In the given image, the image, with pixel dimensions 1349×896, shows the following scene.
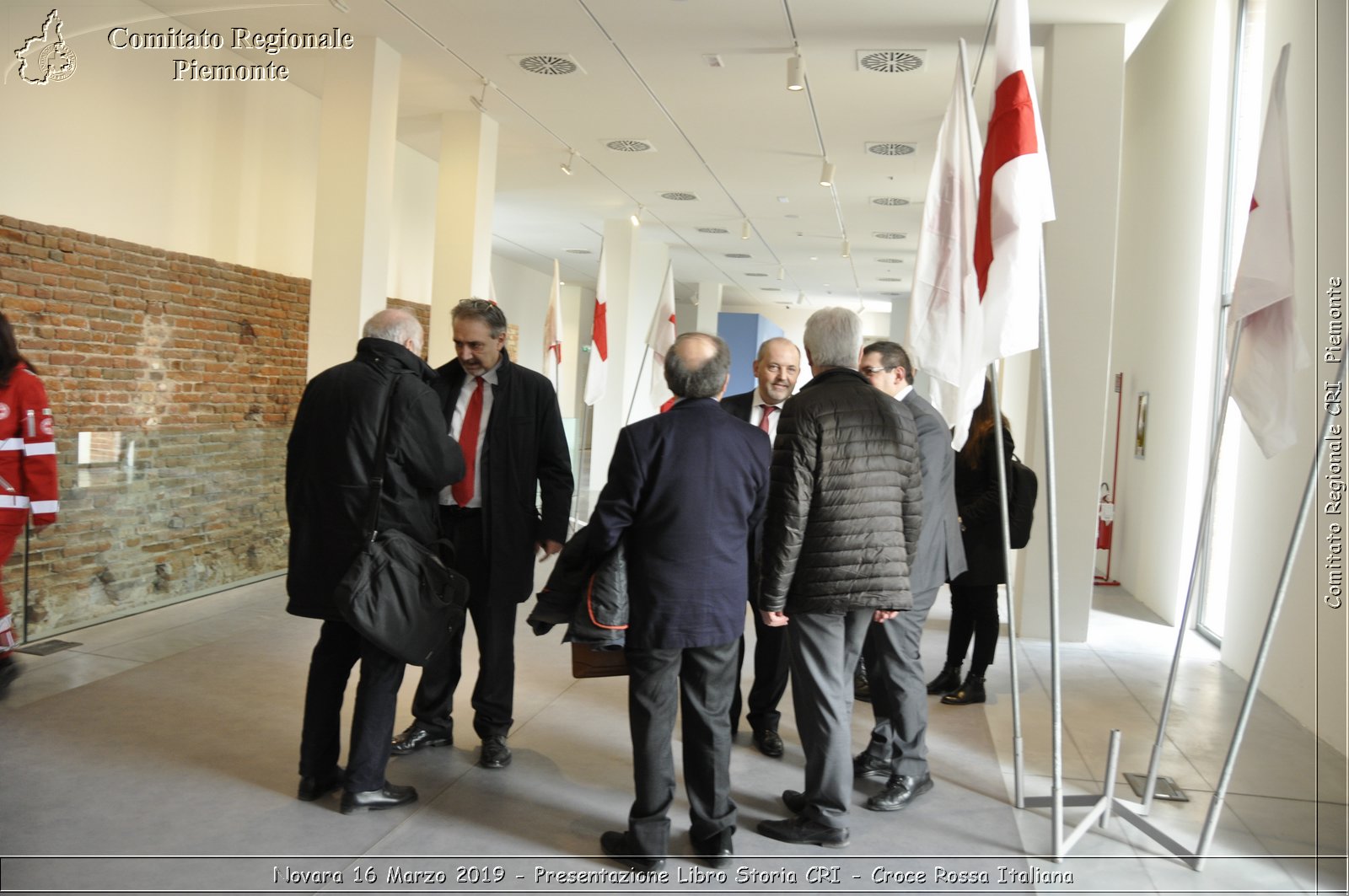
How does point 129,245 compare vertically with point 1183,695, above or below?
above

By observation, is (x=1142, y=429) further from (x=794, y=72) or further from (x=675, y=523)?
(x=675, y=523)

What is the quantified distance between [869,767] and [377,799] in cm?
180

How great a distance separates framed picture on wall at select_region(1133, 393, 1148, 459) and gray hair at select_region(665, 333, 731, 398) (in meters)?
6.79

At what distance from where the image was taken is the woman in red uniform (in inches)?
161

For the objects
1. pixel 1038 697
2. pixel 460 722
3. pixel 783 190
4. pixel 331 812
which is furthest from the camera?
pixel 783 190

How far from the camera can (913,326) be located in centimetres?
346

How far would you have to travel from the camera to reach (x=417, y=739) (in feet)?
12.2

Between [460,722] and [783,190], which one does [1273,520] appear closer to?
[460,722]

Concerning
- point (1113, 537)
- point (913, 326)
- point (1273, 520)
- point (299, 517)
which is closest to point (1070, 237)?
point (1273, 520)

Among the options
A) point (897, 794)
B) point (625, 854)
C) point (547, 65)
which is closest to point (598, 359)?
point (547, 65)

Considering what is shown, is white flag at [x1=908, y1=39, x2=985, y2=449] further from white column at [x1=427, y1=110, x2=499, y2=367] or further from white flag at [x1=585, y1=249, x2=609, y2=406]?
white flag at [x1=585, y1=249, x2=609, y2=406]

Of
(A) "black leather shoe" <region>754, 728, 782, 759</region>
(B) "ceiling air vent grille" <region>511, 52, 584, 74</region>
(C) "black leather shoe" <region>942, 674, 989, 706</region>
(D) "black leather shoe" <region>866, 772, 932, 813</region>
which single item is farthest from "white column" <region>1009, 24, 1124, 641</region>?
(B) "ceiling air vent grille" <region>511, 52, 584, 74</region>

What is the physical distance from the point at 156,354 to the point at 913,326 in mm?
4617

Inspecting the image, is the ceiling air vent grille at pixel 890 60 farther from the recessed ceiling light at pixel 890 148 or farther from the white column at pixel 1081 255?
the recessed ceiling light at pixel 890 148
